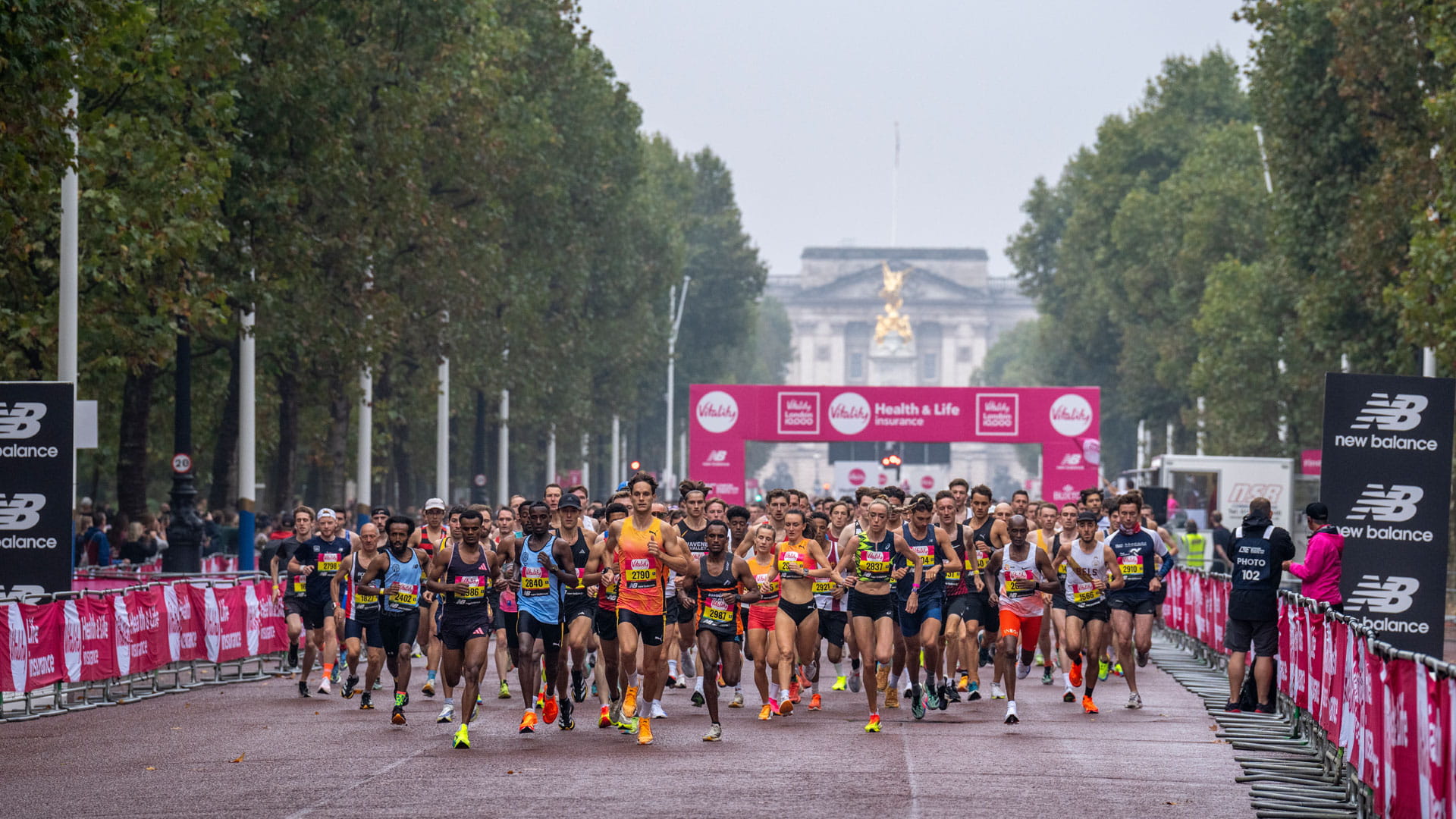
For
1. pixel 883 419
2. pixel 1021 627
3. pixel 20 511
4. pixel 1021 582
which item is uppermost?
pixel 883 419

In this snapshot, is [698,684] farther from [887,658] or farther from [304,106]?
[304,106]

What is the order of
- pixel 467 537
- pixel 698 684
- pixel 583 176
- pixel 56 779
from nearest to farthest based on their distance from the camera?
pixel 56 779
pixel 467 537
pixel 698 684
pixel 583 176

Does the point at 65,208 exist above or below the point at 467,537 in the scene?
above

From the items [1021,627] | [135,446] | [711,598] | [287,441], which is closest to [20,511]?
[711,598]

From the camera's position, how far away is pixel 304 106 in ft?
105

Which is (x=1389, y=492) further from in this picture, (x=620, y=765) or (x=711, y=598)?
(x=620, y=765)

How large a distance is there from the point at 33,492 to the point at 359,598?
129 inches

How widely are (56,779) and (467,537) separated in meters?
3.74

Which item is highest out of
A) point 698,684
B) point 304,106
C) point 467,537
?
point 304,106

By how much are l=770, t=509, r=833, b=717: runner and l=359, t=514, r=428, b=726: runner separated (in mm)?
3126

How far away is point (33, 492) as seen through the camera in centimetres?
1964

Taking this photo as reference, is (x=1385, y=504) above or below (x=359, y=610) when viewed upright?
above

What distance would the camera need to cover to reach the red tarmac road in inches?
486

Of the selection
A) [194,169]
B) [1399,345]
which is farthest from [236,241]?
[1399,345]
